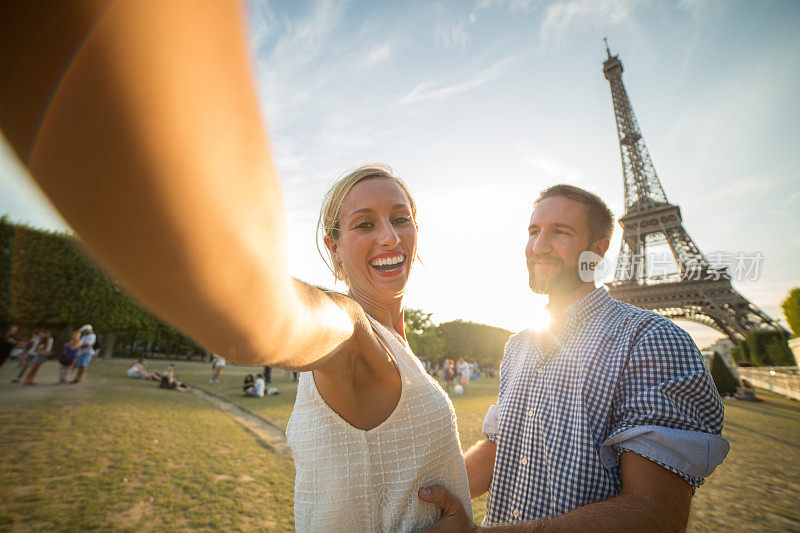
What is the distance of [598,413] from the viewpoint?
86.7 inches

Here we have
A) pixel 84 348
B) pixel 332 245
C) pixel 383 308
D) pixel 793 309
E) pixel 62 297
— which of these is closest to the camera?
pixel 383 308

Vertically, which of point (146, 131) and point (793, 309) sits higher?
point (793, 309)

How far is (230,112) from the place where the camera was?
0.40m

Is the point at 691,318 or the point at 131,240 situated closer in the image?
the point at 131,240

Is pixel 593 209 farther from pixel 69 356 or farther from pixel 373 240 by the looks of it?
pixel 69 356

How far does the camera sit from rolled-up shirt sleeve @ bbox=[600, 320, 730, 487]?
6.11 feet

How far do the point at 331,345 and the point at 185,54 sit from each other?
2.42ft

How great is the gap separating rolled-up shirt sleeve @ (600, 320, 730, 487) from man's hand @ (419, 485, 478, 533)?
1019 mm

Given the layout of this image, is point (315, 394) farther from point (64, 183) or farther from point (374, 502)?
point (64, 183)

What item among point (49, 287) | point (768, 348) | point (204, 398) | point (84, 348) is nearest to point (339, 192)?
point (204, 398)

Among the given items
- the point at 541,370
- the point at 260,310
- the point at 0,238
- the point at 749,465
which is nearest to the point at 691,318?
the point at 749,465

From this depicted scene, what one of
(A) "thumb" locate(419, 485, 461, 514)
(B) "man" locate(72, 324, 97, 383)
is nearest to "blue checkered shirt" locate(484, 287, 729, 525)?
(A) "thumb" locate(419, 485, 461, 514)

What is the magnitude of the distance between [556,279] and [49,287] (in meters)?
40.4

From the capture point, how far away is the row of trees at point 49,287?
29484mm
